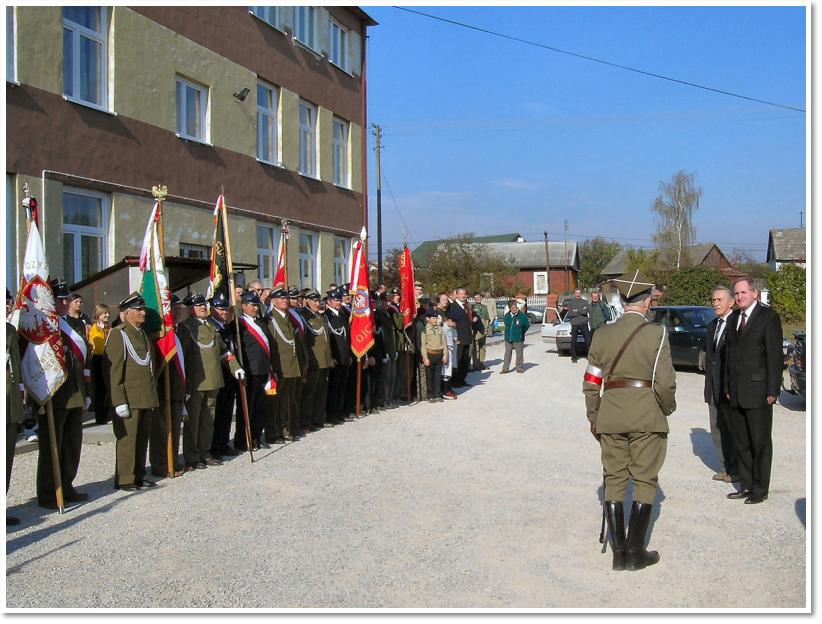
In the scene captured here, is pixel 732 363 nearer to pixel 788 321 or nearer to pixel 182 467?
pixel 182 467

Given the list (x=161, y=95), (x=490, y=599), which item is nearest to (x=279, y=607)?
(x=490, y=599)

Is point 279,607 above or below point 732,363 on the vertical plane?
below

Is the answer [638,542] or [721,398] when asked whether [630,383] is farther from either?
[721,398]

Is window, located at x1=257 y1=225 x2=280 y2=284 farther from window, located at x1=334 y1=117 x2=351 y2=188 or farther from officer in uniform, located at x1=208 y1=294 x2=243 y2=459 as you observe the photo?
officer in uniform, located at x1=208 y1=294 x2=243 y2=459

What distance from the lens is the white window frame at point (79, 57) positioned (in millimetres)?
14578

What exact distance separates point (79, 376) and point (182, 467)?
1.69 metres

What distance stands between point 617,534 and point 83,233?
12081mm

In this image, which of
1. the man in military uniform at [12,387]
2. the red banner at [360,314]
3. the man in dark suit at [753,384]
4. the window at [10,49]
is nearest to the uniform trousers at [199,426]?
the man in military uniform at [12,387]

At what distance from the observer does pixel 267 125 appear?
830 inches

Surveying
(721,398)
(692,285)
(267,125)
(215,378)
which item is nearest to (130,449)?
(215,378)

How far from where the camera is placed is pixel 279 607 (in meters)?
5.06

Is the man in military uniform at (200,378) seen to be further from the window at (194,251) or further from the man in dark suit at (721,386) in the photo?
the window at (194,251)

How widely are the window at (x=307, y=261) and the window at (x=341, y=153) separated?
2.38 metres

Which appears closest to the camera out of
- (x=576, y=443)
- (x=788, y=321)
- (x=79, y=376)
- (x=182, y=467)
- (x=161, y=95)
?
(x=79, y=376)
